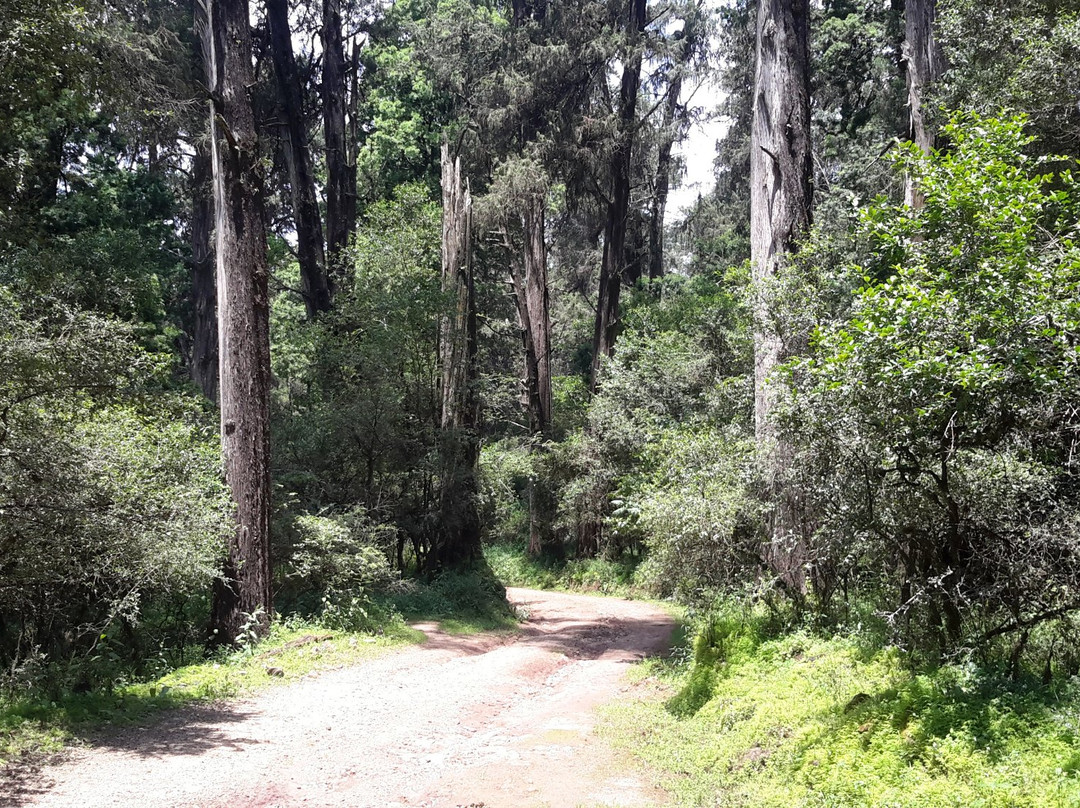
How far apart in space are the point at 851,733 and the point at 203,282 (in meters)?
27.7

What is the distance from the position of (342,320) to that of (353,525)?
6729 mm

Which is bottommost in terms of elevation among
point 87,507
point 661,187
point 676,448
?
point 87,507

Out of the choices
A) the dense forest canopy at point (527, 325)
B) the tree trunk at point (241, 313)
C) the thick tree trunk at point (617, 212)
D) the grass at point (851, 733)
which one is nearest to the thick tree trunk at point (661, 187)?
the dense forest canopy at point (527, 325)

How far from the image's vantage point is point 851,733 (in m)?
5.50

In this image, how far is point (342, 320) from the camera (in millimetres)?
19875

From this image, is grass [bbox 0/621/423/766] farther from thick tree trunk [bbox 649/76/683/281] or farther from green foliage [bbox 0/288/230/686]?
thick tree trunk [bbox 649/76/683/281]

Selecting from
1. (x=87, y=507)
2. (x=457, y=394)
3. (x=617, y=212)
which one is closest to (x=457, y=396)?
(x=457, y=394)

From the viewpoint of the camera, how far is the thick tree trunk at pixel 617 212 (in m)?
25.7

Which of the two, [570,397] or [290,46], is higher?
[290,46]

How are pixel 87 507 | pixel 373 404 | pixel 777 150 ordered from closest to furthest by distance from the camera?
pixel 87 507, pixel 777 150, pixel 373 404

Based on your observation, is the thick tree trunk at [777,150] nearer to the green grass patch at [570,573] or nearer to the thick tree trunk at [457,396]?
the thick tree trunk at [457,396]

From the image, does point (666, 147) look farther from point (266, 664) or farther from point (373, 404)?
point (266, 664)

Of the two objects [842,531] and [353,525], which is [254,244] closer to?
[353,525]

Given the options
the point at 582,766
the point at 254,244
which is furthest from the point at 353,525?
the point at 582,766
